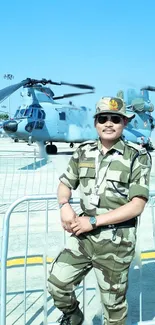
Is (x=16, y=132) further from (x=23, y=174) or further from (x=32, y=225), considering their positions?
(x=32, y=225)

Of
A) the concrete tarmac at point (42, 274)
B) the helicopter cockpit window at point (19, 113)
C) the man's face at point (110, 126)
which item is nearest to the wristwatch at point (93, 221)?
the man's face at point (110, 126)

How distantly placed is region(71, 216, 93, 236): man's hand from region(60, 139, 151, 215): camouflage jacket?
90 millimetres

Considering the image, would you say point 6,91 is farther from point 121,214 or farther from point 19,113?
point 121,214

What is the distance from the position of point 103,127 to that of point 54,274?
1.00 meters

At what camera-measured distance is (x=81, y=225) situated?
2385mm

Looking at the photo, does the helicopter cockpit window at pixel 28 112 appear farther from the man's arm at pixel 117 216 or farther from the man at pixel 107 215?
the man's arm at pixel 117 216

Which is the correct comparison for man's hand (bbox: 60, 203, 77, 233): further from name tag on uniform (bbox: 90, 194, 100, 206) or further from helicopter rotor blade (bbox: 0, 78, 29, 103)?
helicopter rotor blade (bbox: 0, 78, 29, 103)

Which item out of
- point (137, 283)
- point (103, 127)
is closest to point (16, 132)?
point (137, 283)

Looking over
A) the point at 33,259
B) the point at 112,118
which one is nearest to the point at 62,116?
the point at 33,259

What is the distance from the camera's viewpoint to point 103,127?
2.46 meters

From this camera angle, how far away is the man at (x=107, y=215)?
2.38 m

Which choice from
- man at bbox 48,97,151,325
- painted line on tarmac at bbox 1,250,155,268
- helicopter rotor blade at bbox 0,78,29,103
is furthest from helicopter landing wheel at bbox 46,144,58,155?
man at bbox 48,97,151,325

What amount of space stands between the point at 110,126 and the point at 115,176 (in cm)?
32

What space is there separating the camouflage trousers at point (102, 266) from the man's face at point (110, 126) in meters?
0.59
